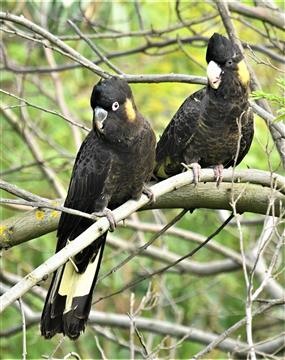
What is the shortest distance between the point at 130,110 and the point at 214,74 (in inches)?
23.8

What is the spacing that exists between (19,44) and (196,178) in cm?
435

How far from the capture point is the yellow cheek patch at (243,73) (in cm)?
451

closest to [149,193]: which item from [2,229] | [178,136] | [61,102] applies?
[2,229]

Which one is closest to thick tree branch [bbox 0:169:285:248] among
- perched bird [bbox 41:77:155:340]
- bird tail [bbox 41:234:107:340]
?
perched bird [bbox 41:77:155:340]

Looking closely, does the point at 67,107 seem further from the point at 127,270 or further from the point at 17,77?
the point at 127,270

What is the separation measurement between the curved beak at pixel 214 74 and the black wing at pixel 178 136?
0.19m

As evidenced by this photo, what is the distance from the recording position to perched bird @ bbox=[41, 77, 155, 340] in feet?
13.2

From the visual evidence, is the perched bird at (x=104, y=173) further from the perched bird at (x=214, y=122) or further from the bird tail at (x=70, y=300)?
the perched bird at (x=214, y=122)

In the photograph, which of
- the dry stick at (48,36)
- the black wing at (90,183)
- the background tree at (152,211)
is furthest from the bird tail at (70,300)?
the dry stick at (48,36)

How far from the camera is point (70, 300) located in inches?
168

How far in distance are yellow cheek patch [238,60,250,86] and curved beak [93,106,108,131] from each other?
89 centimetres

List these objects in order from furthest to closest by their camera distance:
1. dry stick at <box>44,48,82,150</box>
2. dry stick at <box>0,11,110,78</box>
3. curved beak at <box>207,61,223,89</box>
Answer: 1. dry stick at <box>44,48,82,150</box>
2. curved beak at <box>207,61,223,89</box>
3. dry stick at <box>0,11,110,78</box>

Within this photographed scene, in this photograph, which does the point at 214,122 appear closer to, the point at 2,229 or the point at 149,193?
the point at 149,193

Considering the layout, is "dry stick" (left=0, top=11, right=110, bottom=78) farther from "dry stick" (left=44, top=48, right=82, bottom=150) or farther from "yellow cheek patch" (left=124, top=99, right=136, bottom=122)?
"dry stick" (left=44, top=48, right=82, bottom=150)
